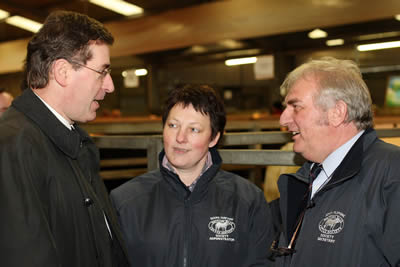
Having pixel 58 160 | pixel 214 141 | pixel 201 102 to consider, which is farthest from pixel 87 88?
pixel 214 141

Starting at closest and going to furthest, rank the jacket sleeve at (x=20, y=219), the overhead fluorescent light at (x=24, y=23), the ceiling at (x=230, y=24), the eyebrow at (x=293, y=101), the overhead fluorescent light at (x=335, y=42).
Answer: the jacket sleeve at (x=20, y=219) < the eyebrow at (x=293, y=101) < the ceiling at (x=230, y=24) < the overhead fluorescent light at (x=335, y=42) < the overhead fluorescent light at (x=24, y=23)

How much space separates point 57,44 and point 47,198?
491 mm

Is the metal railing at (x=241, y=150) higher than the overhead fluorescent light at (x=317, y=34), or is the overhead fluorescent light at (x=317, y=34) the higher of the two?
the overhead fluorescent light at (x=317, y=34)

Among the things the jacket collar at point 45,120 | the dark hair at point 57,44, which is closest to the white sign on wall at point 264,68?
the dark hair at point 57,44

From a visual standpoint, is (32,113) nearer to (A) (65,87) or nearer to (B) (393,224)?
(A) (65,87)

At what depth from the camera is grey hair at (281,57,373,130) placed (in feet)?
4.93

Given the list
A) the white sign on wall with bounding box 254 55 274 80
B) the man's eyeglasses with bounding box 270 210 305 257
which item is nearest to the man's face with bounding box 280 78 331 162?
the man's eyeglasses with bounding box 270 210 305 257

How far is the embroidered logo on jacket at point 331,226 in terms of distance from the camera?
1.37m

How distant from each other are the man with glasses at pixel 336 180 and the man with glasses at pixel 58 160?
0.67 m

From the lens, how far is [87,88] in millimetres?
1382

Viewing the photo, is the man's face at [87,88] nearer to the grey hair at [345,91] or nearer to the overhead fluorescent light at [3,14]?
the grey hair at [345,91]

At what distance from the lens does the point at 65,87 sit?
1324 mm

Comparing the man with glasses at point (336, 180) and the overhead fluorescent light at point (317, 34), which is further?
the overhead fluorescent light at point (317, 34)

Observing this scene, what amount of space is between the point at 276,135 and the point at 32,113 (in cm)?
162
